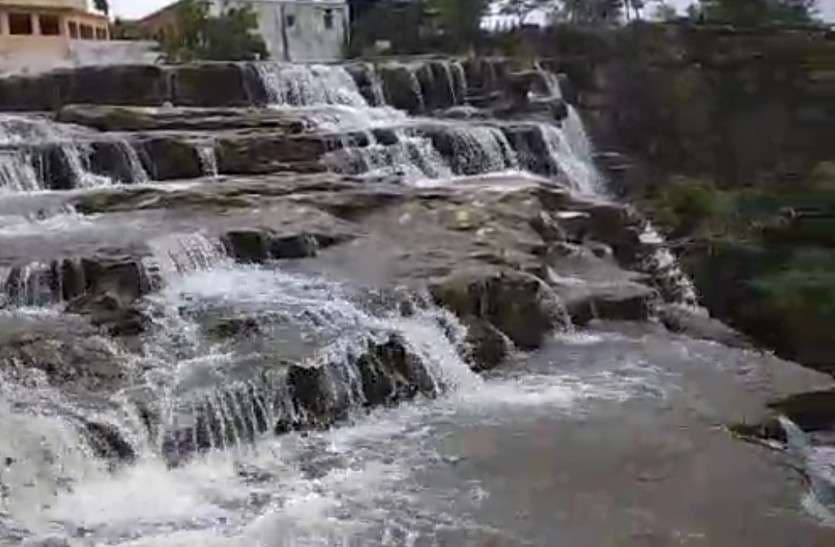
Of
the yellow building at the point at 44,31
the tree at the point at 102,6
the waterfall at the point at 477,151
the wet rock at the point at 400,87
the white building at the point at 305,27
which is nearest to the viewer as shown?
the waterfall at the point at 477,151

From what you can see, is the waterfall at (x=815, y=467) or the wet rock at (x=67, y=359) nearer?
the waterfall at (x=815, y=467)

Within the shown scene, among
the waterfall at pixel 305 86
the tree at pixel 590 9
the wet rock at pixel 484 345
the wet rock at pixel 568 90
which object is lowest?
the wet rock at pixel 484 345

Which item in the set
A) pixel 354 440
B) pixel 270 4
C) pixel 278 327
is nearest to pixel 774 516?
pixel 354 440

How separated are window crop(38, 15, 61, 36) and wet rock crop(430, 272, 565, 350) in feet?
55.4

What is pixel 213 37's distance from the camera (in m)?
20.4

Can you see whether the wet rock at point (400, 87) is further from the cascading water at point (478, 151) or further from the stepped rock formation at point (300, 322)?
the cascading water at point (478, 151)

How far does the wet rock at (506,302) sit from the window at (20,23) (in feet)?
54.3

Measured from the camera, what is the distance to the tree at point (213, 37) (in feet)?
66.3

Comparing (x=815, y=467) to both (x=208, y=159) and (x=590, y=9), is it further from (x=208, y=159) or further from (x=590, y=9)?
(x=590, y=9)

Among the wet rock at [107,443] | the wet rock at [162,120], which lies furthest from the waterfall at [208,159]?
the wet rock at [107,443]

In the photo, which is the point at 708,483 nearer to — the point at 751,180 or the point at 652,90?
Result: the point at 751,180

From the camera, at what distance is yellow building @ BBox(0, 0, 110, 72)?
56.7 ft

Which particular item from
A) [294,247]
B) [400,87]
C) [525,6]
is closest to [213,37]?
[400,87]

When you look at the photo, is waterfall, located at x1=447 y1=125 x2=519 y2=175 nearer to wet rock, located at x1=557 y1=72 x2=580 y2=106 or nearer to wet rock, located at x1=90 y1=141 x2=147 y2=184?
wet rock, located at x1=90 y1=141 x2=147 y2=184
